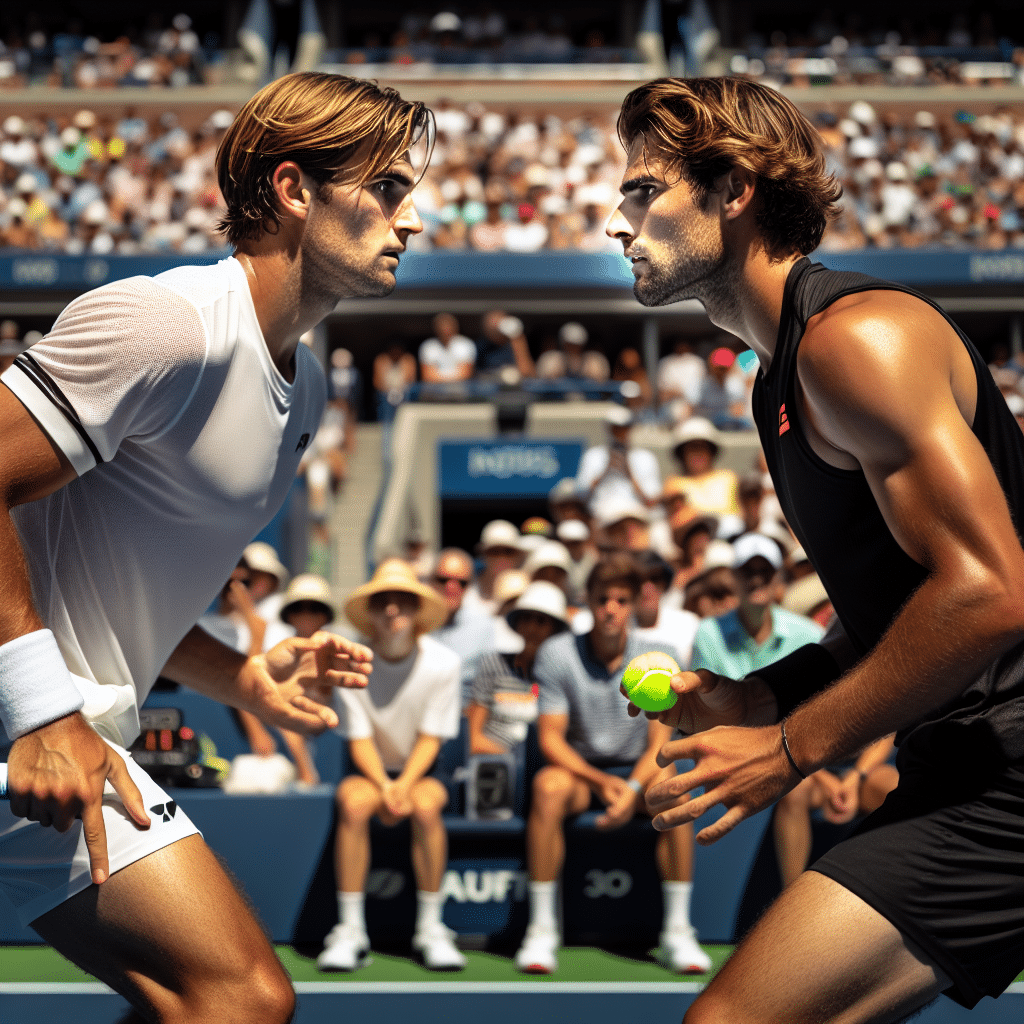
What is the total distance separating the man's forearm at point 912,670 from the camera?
176 cm

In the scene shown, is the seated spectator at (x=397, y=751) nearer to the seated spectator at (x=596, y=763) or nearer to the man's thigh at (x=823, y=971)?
the seated spectator at (x=596, y=763)

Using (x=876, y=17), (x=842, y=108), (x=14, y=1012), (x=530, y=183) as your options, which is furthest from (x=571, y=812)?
(x=876, y=17)

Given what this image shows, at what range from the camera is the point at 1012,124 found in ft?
65.6

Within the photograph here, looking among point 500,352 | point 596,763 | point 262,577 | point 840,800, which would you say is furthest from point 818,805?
point 500,352

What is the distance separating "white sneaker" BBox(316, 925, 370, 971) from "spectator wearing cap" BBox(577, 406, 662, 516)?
5.41m

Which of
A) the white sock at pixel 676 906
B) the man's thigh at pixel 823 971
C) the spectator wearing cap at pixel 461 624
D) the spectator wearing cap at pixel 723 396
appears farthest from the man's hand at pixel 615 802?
the spectator wearing cap at pixel 723 396

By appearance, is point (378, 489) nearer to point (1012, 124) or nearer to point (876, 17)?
point (1012, 124)

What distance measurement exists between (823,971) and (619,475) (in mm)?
8825

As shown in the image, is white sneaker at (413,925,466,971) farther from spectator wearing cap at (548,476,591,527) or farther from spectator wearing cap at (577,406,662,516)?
spectator wearing cap at (577,406,662,516)

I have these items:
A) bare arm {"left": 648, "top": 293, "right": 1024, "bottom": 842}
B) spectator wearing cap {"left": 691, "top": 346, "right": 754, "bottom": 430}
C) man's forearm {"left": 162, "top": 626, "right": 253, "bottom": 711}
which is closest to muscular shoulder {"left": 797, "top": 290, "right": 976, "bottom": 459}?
bare arm {"left": 648, "top": 293, "right": 1024, "bottom": 842}

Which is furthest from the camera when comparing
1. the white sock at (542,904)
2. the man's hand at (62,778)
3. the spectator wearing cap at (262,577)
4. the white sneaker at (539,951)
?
the spectator wearing cap at (262,577)

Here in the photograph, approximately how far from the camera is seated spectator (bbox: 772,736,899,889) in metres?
5.21

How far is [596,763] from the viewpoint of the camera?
5422mm

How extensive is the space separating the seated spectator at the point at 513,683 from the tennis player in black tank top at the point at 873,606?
3458 mm
